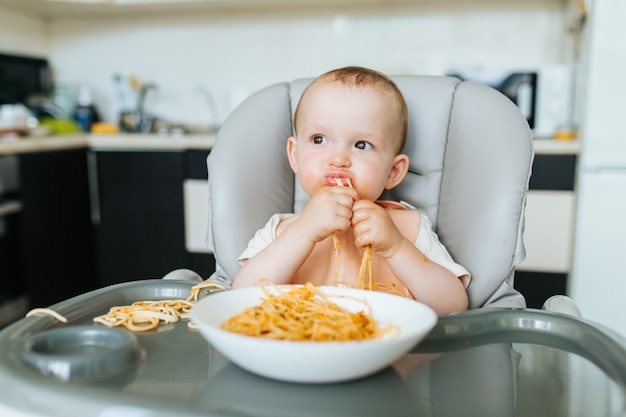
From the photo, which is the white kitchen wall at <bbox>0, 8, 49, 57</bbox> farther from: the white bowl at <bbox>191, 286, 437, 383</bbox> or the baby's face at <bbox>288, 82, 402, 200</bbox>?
the white bowl at <bbox>191, 286, 437, 383</bbox>

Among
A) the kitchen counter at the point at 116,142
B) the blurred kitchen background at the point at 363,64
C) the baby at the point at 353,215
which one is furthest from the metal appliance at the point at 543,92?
the baby at the point at 353,215

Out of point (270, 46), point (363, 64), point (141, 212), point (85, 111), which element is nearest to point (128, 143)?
point (141, 212)

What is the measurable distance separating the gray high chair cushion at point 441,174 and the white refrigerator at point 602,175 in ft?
3.40

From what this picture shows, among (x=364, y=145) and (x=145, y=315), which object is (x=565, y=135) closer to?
(x=364, y=145)

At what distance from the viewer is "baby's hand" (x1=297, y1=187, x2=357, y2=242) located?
894mm

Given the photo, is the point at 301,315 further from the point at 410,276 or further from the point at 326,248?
the point at 326,248

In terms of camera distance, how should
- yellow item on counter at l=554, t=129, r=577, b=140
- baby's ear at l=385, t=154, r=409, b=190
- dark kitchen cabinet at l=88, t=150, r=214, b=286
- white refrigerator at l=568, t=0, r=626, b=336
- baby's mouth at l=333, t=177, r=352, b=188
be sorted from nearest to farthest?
1. baby's mouth at l=333, t=177, r=352, b=188
2. baby's ear at l=385, t=154, r=409, b=190
3. white refrigerator at l=568, t=0, r=626, b=336
4. yellow item on counter at l=554, t=129, r=577, b=140
5. dark kitchen cabinet at l=88, t=150, r=214, b=286

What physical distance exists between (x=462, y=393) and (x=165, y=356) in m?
0.32

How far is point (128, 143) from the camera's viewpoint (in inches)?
97.4

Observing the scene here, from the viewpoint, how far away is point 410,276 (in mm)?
942

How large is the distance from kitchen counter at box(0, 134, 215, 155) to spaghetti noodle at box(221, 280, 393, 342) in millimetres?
1696

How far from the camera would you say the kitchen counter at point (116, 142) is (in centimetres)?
226

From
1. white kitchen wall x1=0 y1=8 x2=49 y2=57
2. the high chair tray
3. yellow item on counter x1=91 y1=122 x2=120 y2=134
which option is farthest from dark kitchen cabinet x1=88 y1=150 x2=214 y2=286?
the high chair tray

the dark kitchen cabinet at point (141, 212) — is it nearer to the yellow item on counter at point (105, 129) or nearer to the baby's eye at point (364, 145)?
the yellow item on counter at point (105, 129)
